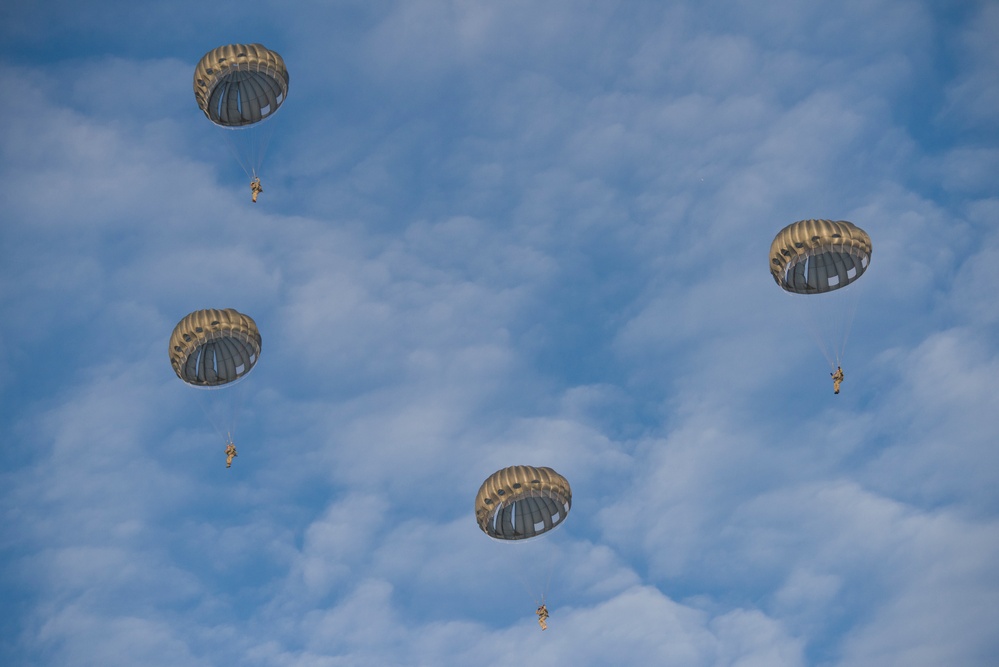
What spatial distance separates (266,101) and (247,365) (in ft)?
42.2

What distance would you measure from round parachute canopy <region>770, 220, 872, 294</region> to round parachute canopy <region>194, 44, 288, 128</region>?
24.8 m

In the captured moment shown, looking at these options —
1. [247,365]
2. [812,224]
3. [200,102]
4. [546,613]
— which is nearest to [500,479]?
[546,613]

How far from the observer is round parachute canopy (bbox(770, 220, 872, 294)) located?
70.6m

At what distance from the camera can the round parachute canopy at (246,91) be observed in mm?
74938

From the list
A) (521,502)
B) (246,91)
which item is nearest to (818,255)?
(521,502)

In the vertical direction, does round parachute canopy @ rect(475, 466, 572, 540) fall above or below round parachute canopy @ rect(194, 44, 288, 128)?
below

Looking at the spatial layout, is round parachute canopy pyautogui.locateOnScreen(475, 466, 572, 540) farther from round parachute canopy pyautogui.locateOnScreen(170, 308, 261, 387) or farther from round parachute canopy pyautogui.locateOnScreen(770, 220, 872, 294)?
round parachute canopy pyautogui.locateOnScreen(770, 220, 872, 294)

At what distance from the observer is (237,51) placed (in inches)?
2926

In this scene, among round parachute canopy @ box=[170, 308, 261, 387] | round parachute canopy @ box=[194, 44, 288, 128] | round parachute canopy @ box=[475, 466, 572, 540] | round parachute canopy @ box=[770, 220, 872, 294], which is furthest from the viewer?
round parachute canopy @ box=[194, 44, 288, 128]

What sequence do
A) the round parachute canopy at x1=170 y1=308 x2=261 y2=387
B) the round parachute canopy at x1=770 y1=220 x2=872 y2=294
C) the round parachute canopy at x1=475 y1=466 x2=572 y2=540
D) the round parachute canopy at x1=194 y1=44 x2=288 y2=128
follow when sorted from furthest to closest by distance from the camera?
the round parachute canopy at x1=194 y1=44 x2=288 y2=128 → the round parachute canopy at x1=170 y1=308 x2=261 y2=387 → the round parachute canopy at x1=770 y1=220 x2=872 y2=294 → the round parachute canopy at x1=475 y1=466 x2=572 y2=540

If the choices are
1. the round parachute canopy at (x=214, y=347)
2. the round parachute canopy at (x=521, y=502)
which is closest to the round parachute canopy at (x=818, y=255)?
the round parachute canopy at (x=521, y=502)

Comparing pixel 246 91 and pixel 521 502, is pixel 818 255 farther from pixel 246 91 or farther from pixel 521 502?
pixel 246 91

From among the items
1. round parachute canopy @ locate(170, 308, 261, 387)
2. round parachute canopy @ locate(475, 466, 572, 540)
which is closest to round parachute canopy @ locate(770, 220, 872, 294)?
round parachute canopy @ locate(475, 466, 572, 540)

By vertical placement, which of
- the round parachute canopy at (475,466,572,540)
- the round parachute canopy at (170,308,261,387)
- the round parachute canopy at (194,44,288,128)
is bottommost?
the round parachute canopy at (475,466,572,540)
